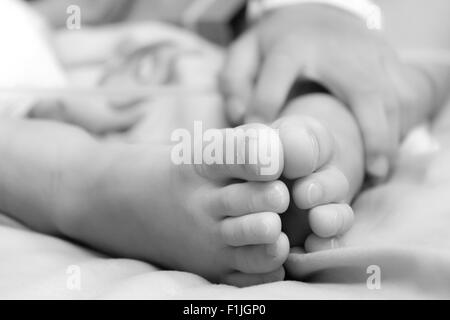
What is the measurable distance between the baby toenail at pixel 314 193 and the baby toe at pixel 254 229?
29 mm

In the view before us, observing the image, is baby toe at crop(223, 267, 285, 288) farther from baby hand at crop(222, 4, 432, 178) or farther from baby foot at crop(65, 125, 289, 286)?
baby hand at crop(222, 4, 432, 178)

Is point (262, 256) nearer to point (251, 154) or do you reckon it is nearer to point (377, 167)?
point (251, 154)

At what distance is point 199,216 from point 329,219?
0.30ft

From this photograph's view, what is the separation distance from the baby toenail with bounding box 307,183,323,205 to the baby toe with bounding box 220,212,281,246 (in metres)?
0.03

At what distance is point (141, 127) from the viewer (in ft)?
2.34

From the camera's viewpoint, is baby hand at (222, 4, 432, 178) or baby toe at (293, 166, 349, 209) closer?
baby toe at (293, 166, 349, 209)

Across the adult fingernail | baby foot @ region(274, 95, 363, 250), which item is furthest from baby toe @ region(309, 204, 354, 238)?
the adult fingernail

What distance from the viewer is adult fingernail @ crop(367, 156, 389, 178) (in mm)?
592

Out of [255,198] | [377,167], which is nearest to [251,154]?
[255,198]

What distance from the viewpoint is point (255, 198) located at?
0.40 m
